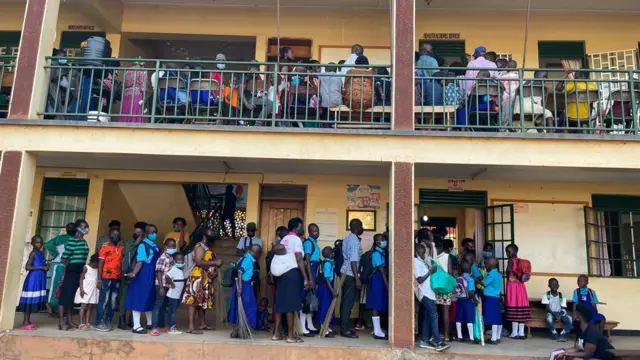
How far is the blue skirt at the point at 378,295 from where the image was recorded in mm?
7691

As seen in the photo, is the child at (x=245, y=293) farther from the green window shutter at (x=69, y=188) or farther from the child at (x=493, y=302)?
the green window shutter at (x=69, y=188)

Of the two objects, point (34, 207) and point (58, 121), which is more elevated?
point (58, 121)

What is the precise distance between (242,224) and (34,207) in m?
5.04

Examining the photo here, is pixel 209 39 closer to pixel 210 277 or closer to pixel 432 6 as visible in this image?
pixel 432 6

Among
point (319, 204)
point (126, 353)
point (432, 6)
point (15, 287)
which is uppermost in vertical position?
point (432, 6)

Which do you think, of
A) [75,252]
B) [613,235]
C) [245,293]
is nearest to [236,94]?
[245,293]

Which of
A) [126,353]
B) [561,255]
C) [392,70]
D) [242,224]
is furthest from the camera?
[242,224]

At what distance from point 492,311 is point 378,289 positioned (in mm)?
1827

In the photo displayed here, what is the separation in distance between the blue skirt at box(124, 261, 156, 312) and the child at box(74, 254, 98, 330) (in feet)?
1.78

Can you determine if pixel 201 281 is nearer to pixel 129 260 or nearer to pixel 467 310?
pixel 129 260

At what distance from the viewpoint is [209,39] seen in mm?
10953

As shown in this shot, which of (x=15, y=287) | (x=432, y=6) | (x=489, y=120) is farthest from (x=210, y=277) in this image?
(x=432, y=6)

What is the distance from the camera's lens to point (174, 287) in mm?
7723

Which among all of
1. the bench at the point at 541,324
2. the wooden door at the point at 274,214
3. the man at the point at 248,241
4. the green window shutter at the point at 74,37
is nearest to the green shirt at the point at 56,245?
the man at the point at 248,241
